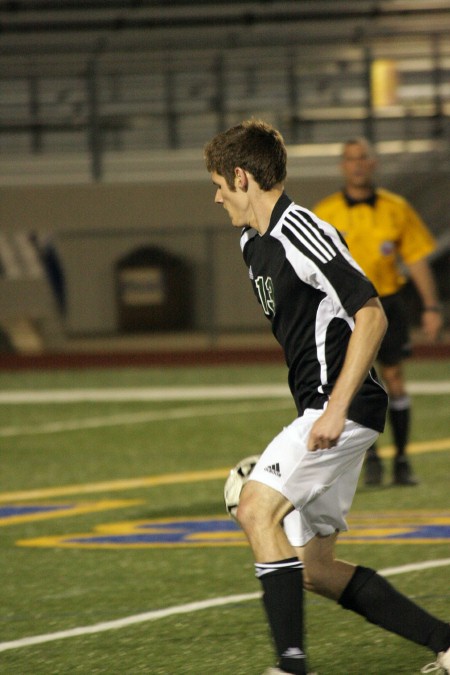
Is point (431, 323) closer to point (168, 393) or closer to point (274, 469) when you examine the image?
point (274, 469)

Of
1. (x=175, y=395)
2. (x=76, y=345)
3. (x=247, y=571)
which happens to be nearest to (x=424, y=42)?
(x=76, y=345)

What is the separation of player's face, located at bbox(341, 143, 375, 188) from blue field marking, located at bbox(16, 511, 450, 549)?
6.94ft

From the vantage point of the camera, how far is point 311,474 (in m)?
3.85

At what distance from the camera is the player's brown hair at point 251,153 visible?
3908 millimetres

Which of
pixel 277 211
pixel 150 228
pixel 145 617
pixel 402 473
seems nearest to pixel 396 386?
pixel 402 473

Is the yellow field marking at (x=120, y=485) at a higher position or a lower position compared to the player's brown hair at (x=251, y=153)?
lower

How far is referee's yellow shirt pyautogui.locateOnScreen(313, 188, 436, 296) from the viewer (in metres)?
8.46

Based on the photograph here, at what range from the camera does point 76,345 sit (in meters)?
19.3

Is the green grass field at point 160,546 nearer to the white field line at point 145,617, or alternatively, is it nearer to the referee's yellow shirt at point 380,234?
the white field line at point 145,617

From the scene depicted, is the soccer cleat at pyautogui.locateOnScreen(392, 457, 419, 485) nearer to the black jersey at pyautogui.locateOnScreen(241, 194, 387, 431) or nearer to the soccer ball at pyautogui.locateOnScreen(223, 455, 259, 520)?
the soccer ball at pyautogui.locateOnScreen(223, 455, 259, 520)

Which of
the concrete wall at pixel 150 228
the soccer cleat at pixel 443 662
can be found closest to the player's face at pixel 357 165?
the soccer cleat at pixel 443 662

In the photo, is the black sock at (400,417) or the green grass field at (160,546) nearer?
the green grass field at (160,546)

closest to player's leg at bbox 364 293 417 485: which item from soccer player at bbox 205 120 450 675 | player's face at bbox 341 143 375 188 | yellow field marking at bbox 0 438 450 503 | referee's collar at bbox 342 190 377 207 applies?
referee's collar at bbox 342 190 377 207

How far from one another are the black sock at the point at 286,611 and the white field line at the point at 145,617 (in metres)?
1.48
